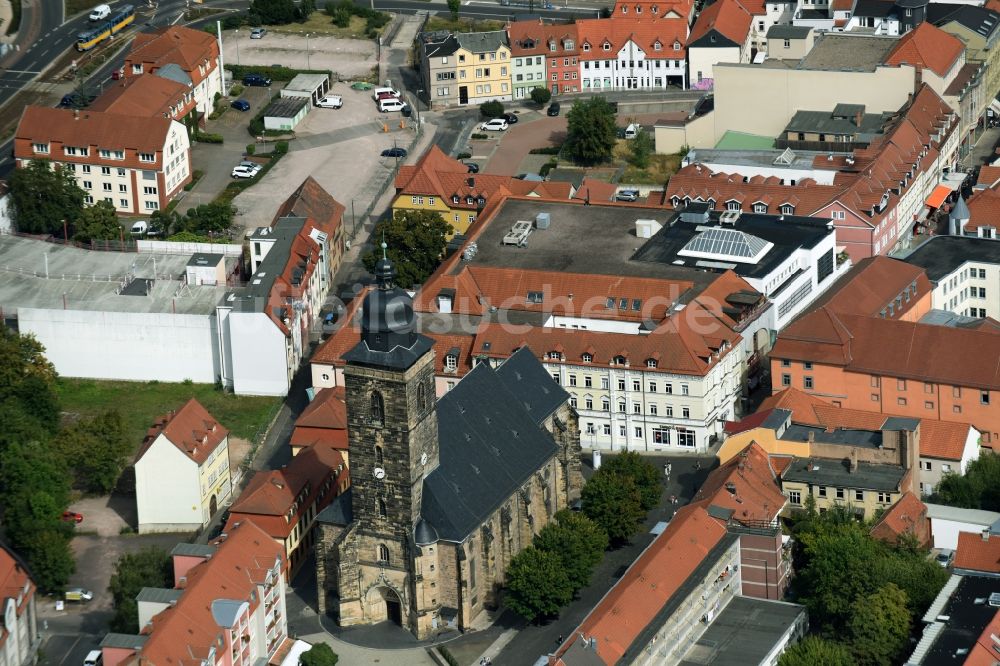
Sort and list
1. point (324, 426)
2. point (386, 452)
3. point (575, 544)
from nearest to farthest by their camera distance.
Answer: point (386, 452) → point (575, 544) → point (324, 426)

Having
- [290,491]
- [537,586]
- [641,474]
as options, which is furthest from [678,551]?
[290,491]

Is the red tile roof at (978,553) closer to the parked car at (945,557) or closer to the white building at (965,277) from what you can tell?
the parked car at (945,557)

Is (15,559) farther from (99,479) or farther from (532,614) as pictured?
(532,614)

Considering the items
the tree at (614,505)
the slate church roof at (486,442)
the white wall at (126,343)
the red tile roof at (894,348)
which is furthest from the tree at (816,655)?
the white wall at (126,343)

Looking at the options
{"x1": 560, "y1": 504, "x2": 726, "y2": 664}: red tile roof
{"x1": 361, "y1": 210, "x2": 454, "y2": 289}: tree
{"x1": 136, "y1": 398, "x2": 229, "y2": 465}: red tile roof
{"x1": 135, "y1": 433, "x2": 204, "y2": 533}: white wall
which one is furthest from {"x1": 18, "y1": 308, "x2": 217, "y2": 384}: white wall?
{"x1": 560, "y1": 504, "x2": 726, "y2": 664}: red tile roof

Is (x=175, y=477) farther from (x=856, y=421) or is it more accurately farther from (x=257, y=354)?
(x=856, y=421)

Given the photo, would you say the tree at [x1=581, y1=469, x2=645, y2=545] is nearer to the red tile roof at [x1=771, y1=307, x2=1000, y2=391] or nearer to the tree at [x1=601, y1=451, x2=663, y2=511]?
the tree at [x1=601, y1=451, x2=663, y2=511]
